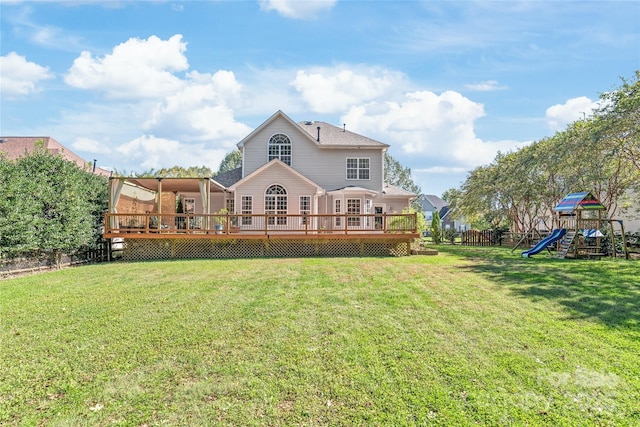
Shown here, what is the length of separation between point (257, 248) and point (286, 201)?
3.84m

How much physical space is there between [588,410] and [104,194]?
1605cm

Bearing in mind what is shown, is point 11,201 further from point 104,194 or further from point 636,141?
point 636,141

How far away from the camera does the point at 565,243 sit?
1430 centimetres

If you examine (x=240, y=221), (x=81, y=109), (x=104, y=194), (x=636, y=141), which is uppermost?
(x=81, y=109)

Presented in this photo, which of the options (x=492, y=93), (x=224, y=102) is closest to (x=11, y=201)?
(x=224, y=102)

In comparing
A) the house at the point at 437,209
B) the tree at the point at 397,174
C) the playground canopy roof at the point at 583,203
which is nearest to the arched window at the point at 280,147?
the playground canopy roof at the point at 583,203

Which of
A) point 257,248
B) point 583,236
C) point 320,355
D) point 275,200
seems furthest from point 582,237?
point 320,355

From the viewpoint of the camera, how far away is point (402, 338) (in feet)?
15.2

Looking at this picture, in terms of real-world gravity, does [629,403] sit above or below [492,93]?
below

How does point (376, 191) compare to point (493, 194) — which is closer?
point (376, 191)

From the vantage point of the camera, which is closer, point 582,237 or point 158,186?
point 582,237

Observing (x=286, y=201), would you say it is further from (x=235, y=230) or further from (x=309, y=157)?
(x=235, y=230)

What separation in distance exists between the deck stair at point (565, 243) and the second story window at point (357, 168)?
9.66 m

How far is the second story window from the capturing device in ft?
64.6
